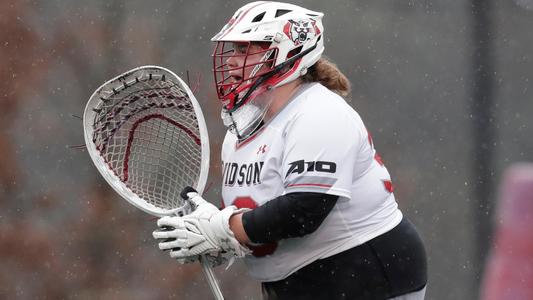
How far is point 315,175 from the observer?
3.25 m

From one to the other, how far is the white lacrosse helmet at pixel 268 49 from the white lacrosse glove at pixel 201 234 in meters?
0.33

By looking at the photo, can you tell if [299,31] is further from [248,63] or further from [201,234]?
[201,234]

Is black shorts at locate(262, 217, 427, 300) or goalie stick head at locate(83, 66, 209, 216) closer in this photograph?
black shorts at locate(262, 217, 427, 300)

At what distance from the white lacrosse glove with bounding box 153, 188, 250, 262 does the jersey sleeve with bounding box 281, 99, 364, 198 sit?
0.22 meters

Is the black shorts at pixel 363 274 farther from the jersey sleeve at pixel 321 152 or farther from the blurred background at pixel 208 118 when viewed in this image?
the blurred background at pixel 208 118

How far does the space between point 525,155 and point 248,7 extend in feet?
13.0

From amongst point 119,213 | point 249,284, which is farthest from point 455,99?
point 119,213

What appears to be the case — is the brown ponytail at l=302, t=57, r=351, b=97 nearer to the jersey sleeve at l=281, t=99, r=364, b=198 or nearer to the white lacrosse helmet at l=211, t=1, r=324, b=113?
the white lacrosse helmet at l=211, t=1, r=324, b=113

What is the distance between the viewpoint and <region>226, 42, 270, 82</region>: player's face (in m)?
3.47

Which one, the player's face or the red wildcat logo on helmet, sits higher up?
the red wildcat logo on helmet

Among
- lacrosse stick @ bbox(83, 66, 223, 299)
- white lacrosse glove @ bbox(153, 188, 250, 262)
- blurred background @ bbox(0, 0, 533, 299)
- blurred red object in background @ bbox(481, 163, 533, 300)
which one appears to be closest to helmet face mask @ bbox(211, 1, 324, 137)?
lacrosse stick @ bbox(83, 66, 223, 299)

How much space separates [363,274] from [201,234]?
0.48m

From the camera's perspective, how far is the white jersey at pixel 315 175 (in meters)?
3.27

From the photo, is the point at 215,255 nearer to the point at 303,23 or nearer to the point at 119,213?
the point at 303,23
